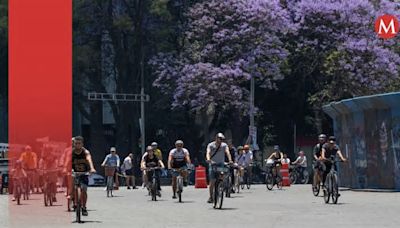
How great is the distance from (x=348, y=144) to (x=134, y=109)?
2225 centimetres

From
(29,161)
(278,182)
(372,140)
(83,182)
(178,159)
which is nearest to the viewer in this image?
(83,182)

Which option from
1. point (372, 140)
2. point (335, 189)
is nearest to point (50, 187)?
point (335, 189)

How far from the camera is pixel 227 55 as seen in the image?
1747 inches

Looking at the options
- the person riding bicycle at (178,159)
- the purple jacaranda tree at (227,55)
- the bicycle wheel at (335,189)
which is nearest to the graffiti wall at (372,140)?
the bicycle wheel at (335,189)

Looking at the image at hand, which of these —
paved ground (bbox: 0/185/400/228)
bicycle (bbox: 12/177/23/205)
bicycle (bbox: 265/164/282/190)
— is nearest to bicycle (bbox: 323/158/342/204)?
paved ground (bbox: 0/185/400/228)

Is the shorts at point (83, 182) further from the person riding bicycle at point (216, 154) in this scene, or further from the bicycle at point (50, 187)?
the bicycle at point (50, 187)

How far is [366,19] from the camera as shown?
145 feet

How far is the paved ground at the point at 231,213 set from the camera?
53.7ft

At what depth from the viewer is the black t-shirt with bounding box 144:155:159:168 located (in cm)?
2564

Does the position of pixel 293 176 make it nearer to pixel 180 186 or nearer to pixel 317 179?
pixel 317 179

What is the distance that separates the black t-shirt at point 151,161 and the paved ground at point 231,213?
44.3 inches

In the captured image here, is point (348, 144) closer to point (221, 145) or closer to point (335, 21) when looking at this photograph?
point (221, 145)

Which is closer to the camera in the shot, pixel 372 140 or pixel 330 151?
pixel 330 151

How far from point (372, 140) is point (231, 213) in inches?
398
